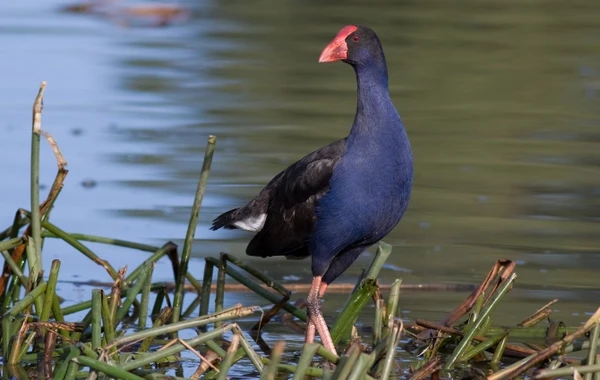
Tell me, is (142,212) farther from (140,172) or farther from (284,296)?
(284,296)

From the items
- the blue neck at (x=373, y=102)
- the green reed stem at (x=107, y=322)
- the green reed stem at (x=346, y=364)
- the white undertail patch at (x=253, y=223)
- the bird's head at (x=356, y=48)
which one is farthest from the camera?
the white undertail patch at (x=253, y=223)

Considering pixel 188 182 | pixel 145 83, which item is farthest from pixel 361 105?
pixel 145 83

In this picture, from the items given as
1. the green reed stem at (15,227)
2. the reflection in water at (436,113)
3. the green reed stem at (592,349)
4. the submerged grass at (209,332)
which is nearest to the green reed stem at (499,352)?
the submerged grass at (209,332)

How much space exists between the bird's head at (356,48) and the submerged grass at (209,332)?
0.52 m

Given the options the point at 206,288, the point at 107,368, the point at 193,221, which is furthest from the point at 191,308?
the point at 107,368

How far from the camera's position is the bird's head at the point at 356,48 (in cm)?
379

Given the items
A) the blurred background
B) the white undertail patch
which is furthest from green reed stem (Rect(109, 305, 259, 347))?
the blurred background

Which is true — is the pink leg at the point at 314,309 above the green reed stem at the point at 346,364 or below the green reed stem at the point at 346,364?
below

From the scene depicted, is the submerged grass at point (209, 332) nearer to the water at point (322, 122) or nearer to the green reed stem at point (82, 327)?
the green reed stem at point (82, 327)

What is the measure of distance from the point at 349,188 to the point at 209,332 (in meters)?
0.97

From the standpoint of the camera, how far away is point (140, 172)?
6398 millimetres

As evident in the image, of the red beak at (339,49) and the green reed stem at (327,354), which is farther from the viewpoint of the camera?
the red beak at (339,49)

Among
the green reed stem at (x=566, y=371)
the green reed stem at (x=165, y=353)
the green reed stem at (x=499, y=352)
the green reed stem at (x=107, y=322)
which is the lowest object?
the green reed stem at (x=499, y=352)

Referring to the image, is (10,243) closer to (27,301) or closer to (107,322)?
(27,301)
